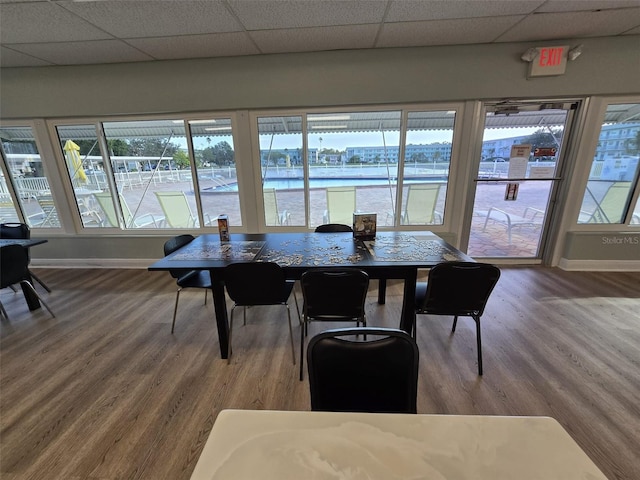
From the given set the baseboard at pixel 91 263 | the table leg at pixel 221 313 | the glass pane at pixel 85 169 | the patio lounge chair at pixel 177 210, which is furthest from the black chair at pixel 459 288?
the glass pane at pixel 85 169

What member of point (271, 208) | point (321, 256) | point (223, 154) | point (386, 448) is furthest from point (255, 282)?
point (223, 154)

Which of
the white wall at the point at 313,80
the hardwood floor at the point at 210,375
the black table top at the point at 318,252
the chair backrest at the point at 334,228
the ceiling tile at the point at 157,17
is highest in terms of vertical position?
the ceiling tile at the point at 157,17

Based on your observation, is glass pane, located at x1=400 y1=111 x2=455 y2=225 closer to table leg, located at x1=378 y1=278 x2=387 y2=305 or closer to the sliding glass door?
the sliding glass door

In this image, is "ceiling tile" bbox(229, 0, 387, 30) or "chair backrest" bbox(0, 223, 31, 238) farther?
Result: "chair backrest" bbox(0, 223, 31, 238)

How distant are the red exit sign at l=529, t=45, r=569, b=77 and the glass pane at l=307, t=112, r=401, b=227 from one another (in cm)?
148

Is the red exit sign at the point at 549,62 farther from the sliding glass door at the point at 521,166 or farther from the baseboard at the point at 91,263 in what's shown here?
the baseboard at the point at 91,263

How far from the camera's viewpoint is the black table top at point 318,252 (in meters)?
1.86

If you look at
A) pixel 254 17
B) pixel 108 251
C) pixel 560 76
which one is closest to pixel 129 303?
pixel 108 251

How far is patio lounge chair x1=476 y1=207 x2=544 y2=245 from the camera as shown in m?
3.64

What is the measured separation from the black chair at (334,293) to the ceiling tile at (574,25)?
2.96m

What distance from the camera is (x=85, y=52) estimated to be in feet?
9.44

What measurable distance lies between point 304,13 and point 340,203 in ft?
6.81

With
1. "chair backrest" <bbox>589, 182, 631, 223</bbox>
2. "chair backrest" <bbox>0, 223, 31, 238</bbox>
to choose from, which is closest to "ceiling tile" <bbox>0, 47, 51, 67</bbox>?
"chair backrest" <bbox>0, 223, 31, 238</bbox>

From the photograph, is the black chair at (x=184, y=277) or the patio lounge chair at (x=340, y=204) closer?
the black chair at (x=184, y=277)
